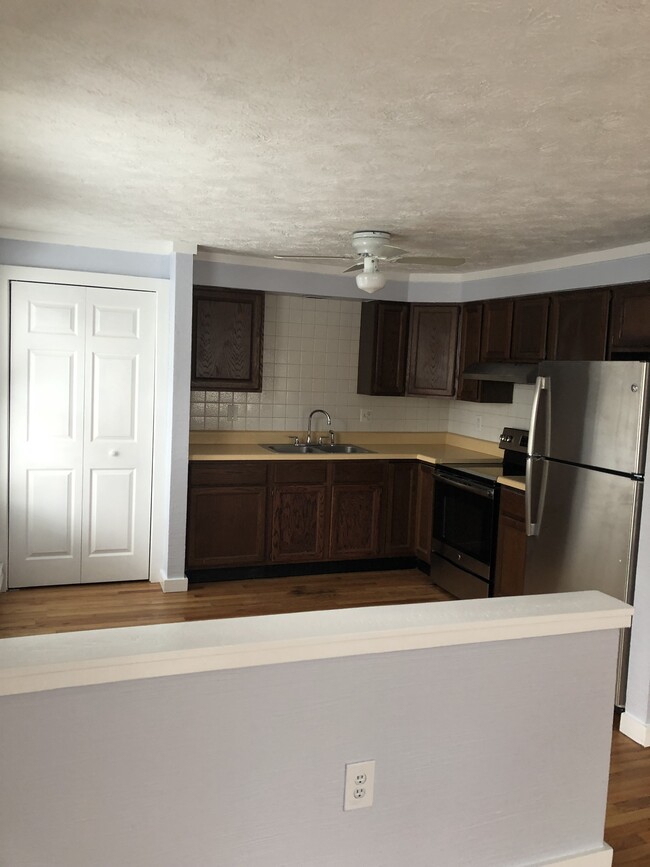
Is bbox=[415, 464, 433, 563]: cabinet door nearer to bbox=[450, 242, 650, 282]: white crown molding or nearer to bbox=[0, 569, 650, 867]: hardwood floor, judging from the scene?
bbox=[0, 569, 650, 867]: hardwood floor

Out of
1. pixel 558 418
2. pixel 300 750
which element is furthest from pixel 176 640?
pixel 558 418

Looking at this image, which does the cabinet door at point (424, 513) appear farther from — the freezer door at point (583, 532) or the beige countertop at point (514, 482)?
the freezer door at point (583, 532)

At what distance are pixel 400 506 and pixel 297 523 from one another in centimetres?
82

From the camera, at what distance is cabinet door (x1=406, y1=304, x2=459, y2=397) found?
18.3 ft

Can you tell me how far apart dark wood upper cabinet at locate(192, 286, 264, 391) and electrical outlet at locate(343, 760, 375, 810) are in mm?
3571

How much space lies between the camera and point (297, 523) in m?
5.29

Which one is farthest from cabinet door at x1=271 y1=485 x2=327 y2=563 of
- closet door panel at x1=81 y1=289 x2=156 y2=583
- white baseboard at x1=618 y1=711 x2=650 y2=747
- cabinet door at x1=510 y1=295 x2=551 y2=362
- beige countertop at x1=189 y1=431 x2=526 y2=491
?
white baseboard at x1=618 y1=711 x2=650 y2=747

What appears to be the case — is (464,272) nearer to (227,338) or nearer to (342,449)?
(342,449)

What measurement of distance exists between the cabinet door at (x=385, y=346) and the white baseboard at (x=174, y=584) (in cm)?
200

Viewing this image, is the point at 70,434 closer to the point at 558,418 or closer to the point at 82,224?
the point at 82,224

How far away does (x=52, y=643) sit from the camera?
1.60 metres

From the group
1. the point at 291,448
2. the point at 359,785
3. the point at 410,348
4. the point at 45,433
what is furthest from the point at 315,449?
the point at 359,785

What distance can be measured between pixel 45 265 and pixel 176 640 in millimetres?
3599

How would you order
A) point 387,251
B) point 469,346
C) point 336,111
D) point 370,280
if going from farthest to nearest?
1. point 469,346
2. point 387,251
3. point 370,280
4. point 336,111
